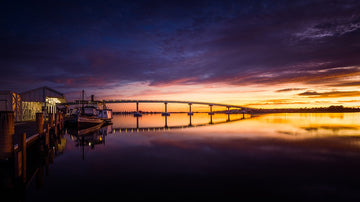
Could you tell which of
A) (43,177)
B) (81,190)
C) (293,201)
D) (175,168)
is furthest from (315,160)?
(43,177)

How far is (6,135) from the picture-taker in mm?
7609

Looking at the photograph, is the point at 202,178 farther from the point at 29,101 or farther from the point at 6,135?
the point at 29,101

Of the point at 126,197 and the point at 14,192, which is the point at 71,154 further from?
the point at 126,197

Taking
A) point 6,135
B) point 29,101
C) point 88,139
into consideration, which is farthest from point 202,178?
point 29,101

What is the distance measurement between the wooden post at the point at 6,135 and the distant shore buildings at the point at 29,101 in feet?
81.3

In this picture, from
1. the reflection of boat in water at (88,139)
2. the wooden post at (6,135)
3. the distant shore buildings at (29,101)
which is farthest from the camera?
the distant shore buildings at (29,101)

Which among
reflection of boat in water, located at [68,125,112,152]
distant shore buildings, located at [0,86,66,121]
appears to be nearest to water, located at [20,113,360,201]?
reflection of boat in water, located at [68,125,112,152]

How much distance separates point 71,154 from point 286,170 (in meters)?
13.2

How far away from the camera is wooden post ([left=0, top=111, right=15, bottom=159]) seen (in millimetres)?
7543

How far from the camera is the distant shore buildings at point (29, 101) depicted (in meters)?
27.7

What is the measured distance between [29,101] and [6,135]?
34198mm

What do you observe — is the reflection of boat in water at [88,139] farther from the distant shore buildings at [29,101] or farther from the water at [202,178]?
the distant shore buildings at [29,101]

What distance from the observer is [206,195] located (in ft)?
24.6

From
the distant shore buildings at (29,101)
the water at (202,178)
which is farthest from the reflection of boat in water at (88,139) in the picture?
the distant shore buildings at (29,101)
